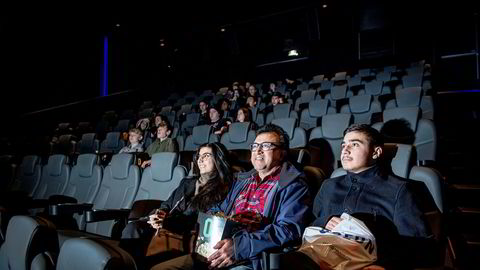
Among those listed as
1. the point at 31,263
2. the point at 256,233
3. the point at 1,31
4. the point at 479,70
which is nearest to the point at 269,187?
the point at 256,233

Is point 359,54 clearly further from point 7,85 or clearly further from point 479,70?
point 7,85

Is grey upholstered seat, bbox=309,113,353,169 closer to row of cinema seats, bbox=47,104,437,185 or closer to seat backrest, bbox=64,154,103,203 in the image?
row of cinema seats, bbox=47,104,437,185

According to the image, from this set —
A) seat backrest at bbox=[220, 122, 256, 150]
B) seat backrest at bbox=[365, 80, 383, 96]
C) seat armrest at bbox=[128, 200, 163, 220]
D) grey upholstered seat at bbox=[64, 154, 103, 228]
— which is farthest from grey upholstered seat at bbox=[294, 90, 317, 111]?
seat armrest at bbox=[128, 200, 163, 220]

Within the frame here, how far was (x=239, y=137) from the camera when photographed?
3867 mm

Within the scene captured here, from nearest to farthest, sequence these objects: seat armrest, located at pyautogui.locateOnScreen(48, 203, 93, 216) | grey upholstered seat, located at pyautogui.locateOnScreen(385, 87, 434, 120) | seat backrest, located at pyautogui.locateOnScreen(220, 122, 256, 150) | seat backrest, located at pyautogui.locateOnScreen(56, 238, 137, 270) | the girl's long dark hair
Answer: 1. seat backrest, located at pyautogui.locateOnScreen(56, 238, 137, 270)
2. the girl's long dark hair
3. seat armrest, located at pyautogui.locateOnScreen(48, 203, 93, 216)
4. seat backrest, located at pyautogui.locateOnScreen(220, 122, 256, 150)
5. grey upholstered seat, located at pyautogui.locateOnScreen(385, 87, 434, 120)

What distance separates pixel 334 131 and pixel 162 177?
71.7 inches

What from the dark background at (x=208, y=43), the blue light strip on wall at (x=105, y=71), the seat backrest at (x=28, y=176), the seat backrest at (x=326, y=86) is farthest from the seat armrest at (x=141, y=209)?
the blue light strip on wall at (x=105, y=71)

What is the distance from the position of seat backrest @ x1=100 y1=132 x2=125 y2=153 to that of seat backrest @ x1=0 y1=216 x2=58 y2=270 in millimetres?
4281

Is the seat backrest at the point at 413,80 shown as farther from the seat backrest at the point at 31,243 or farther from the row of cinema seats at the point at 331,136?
the seat backrest at the point at 31,243

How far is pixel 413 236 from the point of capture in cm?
128

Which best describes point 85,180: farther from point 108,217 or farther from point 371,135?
point 371,135

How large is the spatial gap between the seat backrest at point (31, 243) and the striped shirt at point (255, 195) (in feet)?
2.62

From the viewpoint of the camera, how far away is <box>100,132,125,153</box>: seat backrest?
5.31 metres

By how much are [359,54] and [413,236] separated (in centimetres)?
764
